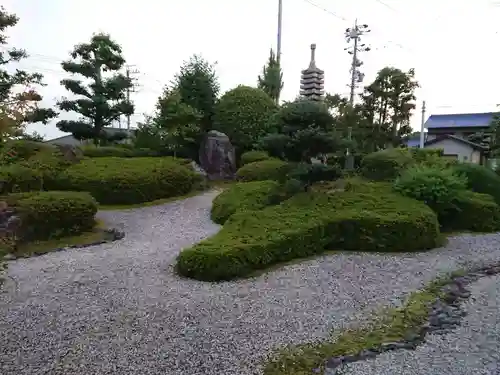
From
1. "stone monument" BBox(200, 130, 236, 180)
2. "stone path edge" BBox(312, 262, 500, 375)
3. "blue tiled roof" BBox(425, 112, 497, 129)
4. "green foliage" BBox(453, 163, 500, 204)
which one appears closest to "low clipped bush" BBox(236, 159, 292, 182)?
"stone monument" BBox(200, 130, 236, 180)

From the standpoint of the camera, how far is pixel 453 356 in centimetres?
349

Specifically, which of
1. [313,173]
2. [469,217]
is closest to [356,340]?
[313,173]

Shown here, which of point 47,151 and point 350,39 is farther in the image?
point 350,39

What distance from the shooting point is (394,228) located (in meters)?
6.41

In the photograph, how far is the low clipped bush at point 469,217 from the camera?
8.24 m

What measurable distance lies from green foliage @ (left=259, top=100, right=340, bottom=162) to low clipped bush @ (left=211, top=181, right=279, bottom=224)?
2.84 ft

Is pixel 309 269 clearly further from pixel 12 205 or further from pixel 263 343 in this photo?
pixel 12 205

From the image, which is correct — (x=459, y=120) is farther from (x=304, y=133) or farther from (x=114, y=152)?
(x=304, y=133)

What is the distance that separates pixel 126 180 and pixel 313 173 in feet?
13.3

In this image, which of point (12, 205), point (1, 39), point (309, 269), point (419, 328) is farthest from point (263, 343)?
point (1, 39)

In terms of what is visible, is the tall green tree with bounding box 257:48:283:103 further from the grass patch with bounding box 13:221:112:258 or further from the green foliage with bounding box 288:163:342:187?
the grass patch with bounding box 13:221:112:258

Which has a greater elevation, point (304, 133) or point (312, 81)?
point (312, 81)

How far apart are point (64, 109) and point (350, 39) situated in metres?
14.2

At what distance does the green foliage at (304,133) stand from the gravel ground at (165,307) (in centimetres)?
251
